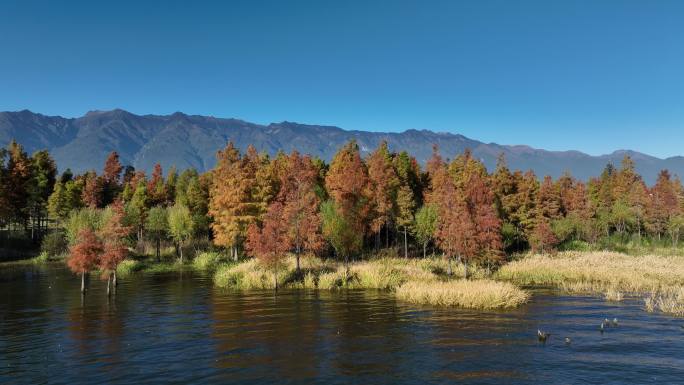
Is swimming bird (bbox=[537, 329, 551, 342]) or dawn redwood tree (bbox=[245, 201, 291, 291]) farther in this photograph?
dawn redwood tree (bbox=[245, 201, 291, 291])

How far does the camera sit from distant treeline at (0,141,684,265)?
52000mm

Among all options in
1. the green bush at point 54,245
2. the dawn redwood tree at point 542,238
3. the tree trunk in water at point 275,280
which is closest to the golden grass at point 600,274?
the dawn redwood tree at point 542,238

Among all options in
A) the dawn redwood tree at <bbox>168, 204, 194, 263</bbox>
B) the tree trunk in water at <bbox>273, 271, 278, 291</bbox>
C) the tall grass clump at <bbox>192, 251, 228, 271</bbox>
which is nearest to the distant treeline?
the dawn redwood tree at <bbox>168, 204, 194, 263</bbox>

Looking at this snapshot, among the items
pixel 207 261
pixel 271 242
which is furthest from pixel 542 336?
pixel 207 261

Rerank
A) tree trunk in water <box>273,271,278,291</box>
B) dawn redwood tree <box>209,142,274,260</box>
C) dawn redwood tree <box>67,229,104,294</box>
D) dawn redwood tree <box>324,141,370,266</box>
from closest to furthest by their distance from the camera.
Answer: dawn redwood tree <box>67,229,104,294</box>, tree trunk in water <box>273,271,278,291</box>, dawn redwood tree <box>324,141,370,266</box>, dawn redwood tree <box>209,142,274,260</box>

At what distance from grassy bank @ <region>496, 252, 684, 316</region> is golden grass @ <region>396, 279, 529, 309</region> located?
9184mm

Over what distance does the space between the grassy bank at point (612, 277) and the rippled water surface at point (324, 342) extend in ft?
11.8

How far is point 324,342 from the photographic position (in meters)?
25.0

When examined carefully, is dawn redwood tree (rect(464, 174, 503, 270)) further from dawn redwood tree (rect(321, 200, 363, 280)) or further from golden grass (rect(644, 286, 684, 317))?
golden grass (rect(644, 286, 684, 317))

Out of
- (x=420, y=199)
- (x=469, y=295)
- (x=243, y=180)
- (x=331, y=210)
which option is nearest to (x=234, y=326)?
(x=469, y=295)

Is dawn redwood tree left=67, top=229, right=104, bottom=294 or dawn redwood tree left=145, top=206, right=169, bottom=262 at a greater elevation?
dawn redwood tree left=145, top=206, right=169, bottom=262

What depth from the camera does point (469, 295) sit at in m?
34.8

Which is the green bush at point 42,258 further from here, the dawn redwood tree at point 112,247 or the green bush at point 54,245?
the dawn redwood tree at point 112,247

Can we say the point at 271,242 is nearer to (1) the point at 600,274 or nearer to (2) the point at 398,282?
(2) the point at 398,282
